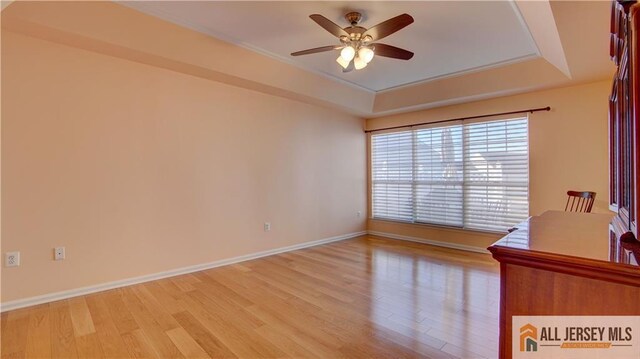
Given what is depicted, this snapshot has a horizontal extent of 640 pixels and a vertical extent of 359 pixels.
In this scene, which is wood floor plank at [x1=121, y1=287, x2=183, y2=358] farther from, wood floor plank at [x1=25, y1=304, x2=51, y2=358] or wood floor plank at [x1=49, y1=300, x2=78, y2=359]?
wood floor plank at [x1=25, y1=304, x2=51, y2=358]

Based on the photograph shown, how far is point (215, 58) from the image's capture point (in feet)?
11.3

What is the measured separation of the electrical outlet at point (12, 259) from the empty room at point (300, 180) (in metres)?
0.01

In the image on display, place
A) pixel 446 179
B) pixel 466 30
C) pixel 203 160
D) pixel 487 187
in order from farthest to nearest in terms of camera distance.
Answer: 1. pixel 446 179
2. pixel 487 187
3. pixel 203 160
4. pixel 466 30

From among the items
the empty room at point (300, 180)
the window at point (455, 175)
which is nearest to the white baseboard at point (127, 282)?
the empty room at point (300, 180)

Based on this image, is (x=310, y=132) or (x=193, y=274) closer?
(x=193, y=274)

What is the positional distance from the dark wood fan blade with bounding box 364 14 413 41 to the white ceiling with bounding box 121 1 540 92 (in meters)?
0.27

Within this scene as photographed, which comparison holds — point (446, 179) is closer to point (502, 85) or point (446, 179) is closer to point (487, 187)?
point (487, 187)

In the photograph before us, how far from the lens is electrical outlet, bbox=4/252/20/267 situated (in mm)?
2621

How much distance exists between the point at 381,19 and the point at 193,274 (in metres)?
3.44

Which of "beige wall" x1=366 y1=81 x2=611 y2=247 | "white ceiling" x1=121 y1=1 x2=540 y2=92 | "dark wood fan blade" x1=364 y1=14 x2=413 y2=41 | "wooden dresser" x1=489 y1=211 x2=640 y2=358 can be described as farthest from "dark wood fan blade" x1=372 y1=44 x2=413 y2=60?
"beige wall" x1=366 y1=81 x2=611 y2=247

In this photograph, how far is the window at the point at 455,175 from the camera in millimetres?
4332

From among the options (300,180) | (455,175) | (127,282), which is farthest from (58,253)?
(455,175)

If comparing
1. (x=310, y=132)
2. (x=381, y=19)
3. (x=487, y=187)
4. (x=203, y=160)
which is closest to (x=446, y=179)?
(x=487, y=187)

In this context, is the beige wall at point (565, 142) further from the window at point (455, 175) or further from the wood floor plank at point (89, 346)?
the wood floor plank at point (89, 346)
